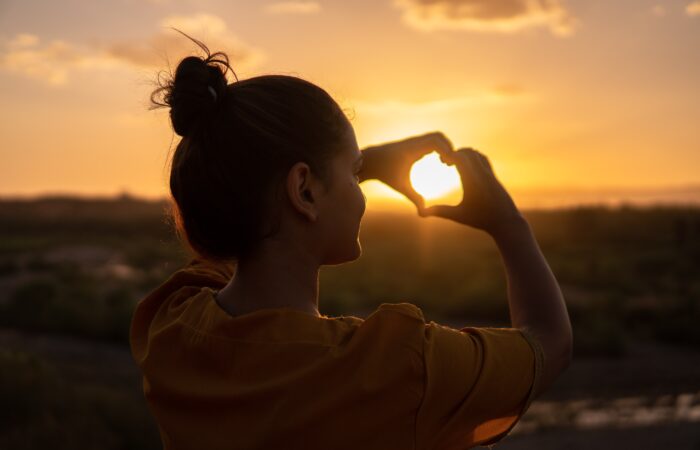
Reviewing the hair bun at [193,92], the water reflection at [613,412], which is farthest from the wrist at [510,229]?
the water reflection at [613,412]

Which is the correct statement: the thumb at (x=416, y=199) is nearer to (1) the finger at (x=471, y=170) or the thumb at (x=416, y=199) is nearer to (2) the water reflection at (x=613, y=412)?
(1) the finger at (x=471, y=170)

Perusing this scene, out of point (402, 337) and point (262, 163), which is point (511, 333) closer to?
point (402, 337)

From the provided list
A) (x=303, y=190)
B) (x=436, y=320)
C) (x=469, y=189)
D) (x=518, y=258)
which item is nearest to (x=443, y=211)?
(x=469, y=189)

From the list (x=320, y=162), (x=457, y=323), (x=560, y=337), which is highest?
(x=320, y=162)

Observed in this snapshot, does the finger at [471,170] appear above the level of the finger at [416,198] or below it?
above

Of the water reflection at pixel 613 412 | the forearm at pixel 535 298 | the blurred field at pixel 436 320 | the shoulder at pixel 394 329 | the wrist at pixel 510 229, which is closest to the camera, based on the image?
the shoulder at pixel 394 329

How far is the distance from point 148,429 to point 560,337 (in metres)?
6.18

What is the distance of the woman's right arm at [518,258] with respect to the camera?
1495mm

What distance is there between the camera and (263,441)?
56.4 inches

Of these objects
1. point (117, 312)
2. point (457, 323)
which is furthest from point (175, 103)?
point (457, 323)


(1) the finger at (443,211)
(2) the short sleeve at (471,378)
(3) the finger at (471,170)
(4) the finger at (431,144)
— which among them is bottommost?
(2) the short sleeve at (471,378)

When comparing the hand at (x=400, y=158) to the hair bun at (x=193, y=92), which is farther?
the hand at (x=400, y=158)

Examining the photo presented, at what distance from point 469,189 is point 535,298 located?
0.84 feet

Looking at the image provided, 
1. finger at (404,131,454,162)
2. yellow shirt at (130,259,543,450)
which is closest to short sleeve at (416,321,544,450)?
yellow shirt at (130,259,543,450)
